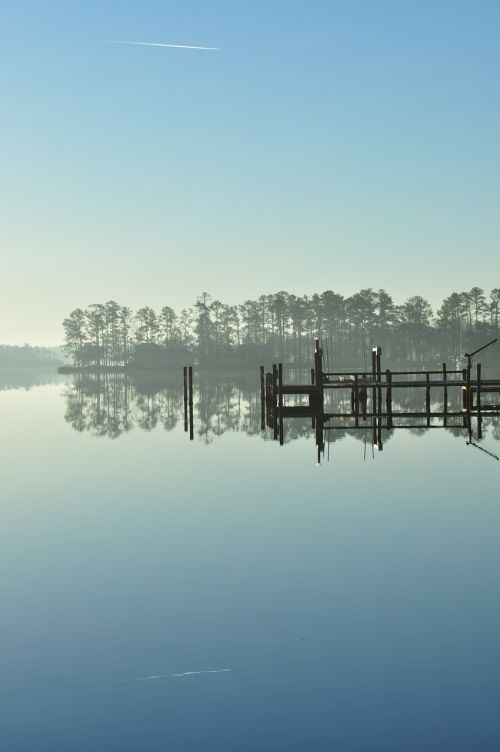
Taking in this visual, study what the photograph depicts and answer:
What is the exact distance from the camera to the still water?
9500 mm

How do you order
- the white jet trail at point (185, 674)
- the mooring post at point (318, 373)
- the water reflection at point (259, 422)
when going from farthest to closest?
1. the mooring post at point (318, 373)
2. the water reflection at point (259, 422)
3. the white jet trail at point (185, 674)

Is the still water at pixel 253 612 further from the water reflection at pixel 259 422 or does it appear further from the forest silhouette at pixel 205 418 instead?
the forest silhouette at pixel 205 418

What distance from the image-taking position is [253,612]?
42.0 feet

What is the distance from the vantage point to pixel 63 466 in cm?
3052

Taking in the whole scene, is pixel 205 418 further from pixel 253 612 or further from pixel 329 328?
pixel 329 328

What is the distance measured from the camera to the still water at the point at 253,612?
9.50 meters

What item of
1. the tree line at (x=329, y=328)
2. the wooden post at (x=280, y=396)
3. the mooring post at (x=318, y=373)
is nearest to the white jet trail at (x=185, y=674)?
the wooden post at (x=280, y=396)

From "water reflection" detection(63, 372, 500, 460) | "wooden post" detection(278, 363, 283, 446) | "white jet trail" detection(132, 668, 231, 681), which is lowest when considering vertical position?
"white jet trail" detection(132, 668, 231, 681)

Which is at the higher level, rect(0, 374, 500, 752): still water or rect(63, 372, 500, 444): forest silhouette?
rect(63, 372, 500, 444): forest silhouette

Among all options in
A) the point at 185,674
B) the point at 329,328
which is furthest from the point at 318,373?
the point at 329,328

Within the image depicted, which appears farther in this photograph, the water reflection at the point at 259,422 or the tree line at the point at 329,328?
the tree line at the point at 329,328

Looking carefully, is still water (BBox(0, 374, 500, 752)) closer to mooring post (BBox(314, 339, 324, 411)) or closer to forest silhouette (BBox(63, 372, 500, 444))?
forest silhouette (BBox(63, 372, 500, 444))

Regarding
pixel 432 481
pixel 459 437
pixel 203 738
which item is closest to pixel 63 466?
pixel 432 481

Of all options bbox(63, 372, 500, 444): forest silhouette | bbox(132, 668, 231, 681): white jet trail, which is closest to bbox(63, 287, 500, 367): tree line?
bbox(63, 372, 500, 444): forest silhouette
